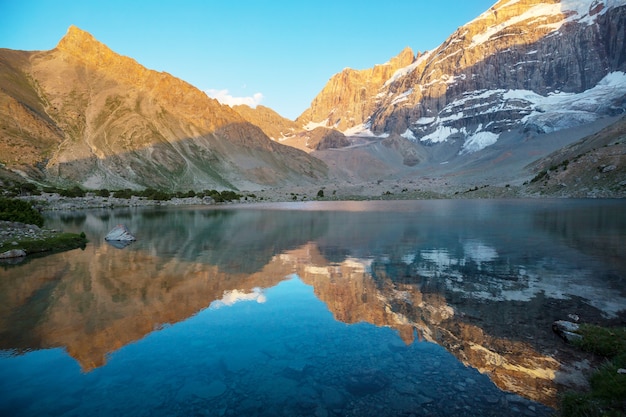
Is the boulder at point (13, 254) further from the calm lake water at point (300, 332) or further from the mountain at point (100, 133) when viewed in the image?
the mountain at point (100, 133)

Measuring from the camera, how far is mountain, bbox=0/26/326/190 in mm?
136000

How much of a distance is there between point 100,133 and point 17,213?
14561 centimetres

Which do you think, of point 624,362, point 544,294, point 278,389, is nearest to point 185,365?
point 278,389

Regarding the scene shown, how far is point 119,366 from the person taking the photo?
36.2ft

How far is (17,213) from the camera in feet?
111

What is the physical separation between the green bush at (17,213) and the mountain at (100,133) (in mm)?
102675

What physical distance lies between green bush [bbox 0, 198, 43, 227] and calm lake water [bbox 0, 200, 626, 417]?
1042 cm

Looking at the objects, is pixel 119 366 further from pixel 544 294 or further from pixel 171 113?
pixel 171 113

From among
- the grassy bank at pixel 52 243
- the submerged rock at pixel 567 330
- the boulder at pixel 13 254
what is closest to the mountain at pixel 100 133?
the grassy bank at pixel 52 243

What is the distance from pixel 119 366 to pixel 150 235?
104 ft

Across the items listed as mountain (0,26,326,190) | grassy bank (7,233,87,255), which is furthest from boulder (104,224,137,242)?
mountain (0,26,326,190)

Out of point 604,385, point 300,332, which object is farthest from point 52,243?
point 604,385

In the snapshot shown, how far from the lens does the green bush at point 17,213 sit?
32.7 metres

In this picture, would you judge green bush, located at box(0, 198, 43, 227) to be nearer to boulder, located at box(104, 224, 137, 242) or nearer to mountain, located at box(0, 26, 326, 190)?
boulder, located at box(104, 224, 137, 242)
